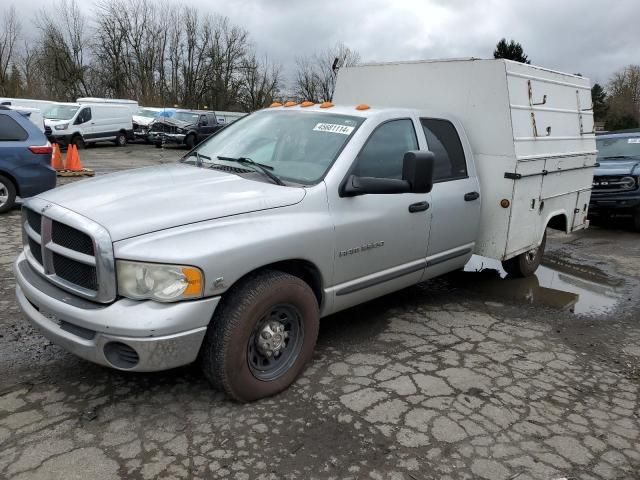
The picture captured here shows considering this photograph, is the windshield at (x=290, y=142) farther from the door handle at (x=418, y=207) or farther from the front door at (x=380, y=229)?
the door handle at (x=418, y=207)

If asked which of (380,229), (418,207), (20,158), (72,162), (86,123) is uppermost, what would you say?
(86,123)

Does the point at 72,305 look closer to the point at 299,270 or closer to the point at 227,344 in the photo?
the point at 227,344

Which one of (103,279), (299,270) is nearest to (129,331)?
(103,279)

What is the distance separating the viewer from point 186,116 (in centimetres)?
2670

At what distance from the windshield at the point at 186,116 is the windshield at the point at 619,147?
65.9 ft

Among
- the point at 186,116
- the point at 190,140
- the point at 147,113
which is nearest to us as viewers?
the point at 190,140

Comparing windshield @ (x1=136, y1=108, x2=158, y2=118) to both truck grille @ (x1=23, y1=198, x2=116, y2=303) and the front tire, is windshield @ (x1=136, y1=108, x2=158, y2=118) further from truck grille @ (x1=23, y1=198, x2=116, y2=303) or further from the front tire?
the front tire

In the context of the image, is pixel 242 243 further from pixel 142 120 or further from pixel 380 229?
pixel 142 120

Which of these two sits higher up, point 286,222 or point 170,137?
point 170,137

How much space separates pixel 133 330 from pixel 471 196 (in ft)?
10.6

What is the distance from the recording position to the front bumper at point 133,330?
8.96ft

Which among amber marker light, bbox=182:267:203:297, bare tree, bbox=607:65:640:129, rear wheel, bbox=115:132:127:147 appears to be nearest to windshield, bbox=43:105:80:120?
rear wheel, bbox=115:132:127:147

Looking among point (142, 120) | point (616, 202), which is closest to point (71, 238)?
point (616, 202)

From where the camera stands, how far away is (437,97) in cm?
520
